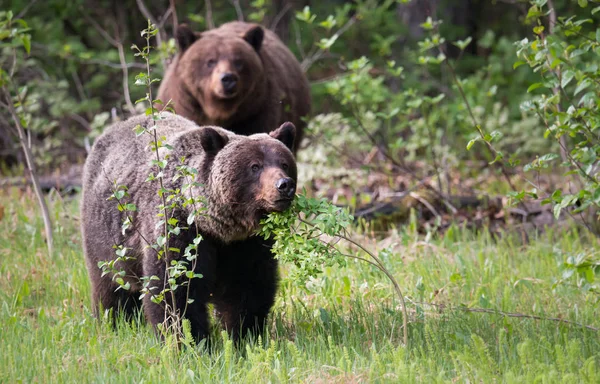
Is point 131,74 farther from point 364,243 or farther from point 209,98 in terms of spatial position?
point 364,243

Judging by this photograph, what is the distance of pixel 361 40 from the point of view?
1510 cm

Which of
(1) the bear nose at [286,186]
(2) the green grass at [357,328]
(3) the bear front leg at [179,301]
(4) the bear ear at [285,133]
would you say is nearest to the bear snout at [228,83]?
(2) the green grass at [357,328]

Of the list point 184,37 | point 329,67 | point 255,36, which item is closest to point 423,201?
point 255,36

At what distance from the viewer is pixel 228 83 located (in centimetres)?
868

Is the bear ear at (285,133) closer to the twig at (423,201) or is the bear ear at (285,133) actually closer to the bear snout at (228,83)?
the bear snout at (228,83)

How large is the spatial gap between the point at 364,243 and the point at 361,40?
7945mm

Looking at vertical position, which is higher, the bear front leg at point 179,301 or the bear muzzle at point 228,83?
the bear muzzle at point 228,83

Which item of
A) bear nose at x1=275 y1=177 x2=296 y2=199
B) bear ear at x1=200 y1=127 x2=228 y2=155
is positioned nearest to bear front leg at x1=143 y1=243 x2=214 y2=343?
bear ear at x1=200 y1=127 x2=228 y2=155

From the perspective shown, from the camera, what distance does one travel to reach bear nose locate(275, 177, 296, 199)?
457 cm

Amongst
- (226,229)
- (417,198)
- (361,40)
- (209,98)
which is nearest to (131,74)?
(361,40)

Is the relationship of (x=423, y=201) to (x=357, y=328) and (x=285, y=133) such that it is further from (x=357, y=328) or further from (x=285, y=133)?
(x=285, y=133)

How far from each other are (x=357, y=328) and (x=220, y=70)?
14.3ft

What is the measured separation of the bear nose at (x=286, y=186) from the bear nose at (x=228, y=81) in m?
4.29

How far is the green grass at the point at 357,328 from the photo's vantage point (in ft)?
14.4
